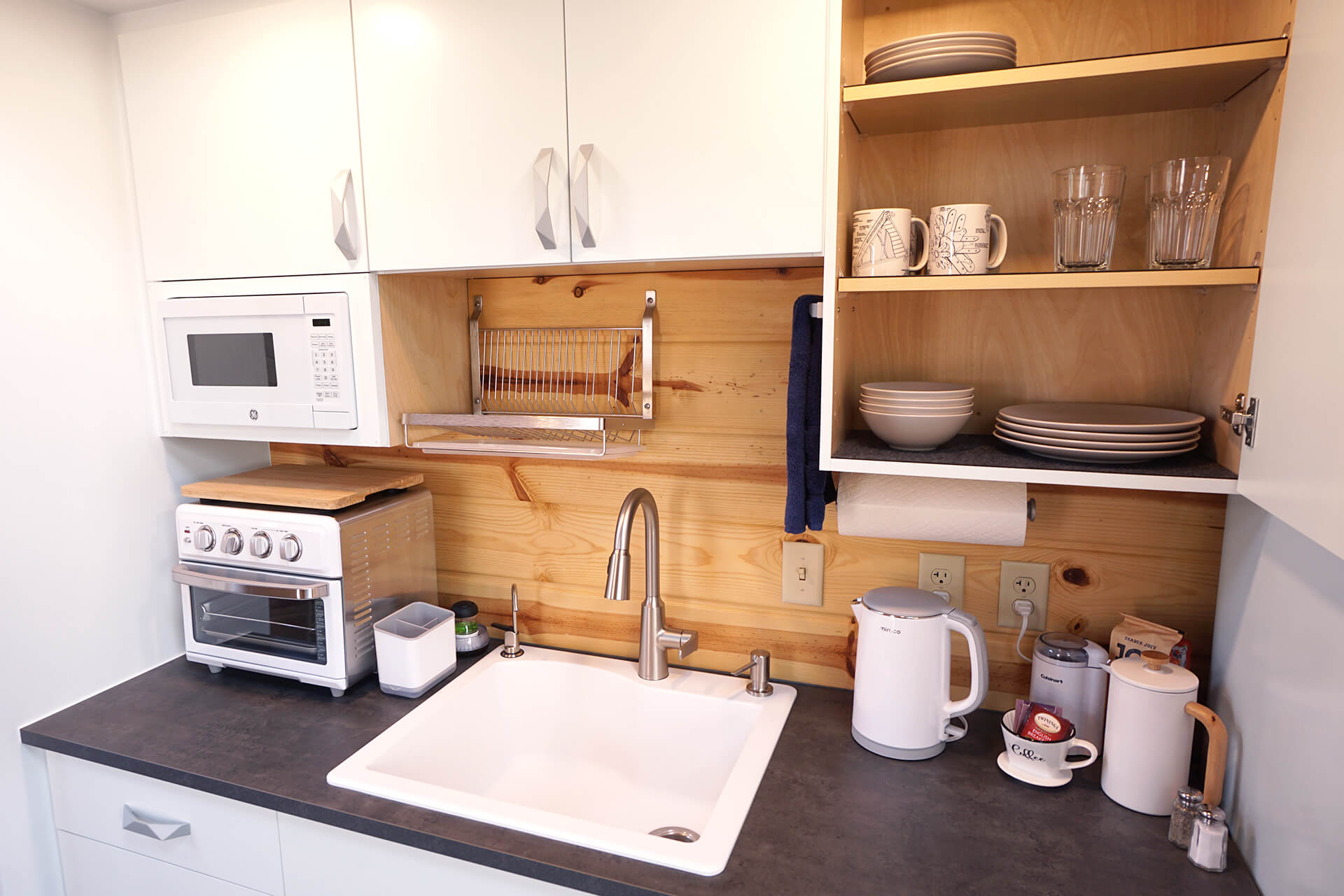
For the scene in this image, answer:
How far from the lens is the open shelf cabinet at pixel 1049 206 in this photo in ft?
3.22

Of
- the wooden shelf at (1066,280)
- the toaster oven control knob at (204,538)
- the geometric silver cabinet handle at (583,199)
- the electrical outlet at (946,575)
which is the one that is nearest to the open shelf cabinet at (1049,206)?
the wooden shelf at (1066,280)

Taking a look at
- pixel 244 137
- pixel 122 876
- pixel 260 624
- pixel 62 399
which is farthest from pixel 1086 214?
pixel 122 876

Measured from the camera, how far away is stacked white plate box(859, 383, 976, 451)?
111 centimetres

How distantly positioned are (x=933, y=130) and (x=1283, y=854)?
3.54ft

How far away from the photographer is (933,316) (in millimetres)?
1300

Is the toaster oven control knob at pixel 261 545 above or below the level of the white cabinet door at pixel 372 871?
above

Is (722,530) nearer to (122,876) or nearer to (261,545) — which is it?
(261,545)

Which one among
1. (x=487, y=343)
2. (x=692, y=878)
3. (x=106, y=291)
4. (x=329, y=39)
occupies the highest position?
(x=329, y=39)

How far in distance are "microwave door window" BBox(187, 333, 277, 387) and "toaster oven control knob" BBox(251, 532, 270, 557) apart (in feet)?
0.94

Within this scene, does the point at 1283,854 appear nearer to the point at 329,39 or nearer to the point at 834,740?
the point at 834,740

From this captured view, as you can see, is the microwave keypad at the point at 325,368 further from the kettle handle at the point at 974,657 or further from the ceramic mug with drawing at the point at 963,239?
the kettle handle at the point at 974,657

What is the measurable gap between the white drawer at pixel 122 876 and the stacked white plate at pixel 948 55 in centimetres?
160

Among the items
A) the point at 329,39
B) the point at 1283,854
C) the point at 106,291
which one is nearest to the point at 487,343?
the point at 329,39

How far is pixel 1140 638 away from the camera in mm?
1201
